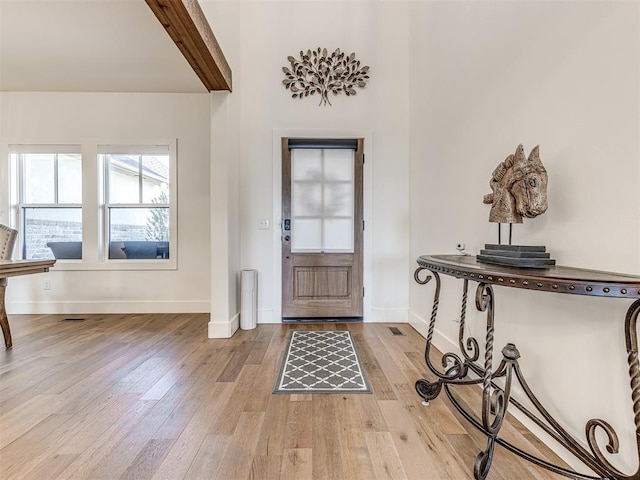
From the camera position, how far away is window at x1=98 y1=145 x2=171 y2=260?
3.73 meters

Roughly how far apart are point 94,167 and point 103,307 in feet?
5.70

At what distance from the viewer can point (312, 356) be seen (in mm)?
2404

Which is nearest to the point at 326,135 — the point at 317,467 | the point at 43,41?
the point at 43,41

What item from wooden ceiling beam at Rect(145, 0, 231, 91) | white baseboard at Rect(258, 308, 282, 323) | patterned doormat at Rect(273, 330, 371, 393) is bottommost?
patterned doormat at Rect(273, 330, 371, 393)

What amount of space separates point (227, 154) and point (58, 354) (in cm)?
221

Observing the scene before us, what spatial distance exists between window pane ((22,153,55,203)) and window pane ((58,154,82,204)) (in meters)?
0.11

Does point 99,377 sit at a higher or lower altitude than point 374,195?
lower

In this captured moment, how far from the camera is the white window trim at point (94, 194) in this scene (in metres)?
3.66

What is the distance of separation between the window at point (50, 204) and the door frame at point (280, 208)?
2.55 m

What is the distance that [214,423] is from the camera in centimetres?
154

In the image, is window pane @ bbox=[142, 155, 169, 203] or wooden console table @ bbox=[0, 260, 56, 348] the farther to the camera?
window pane @ bbox=[142, 155, 169, 203]

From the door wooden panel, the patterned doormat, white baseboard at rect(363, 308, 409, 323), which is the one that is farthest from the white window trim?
white baseboard at rect(363, 308, 409, 323)

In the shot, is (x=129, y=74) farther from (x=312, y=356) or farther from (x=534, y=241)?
(x=534, y=241)

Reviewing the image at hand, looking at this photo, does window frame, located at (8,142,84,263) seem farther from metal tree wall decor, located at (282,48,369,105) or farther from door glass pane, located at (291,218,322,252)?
metal tree wall decor, located at (282,48,369,105)
